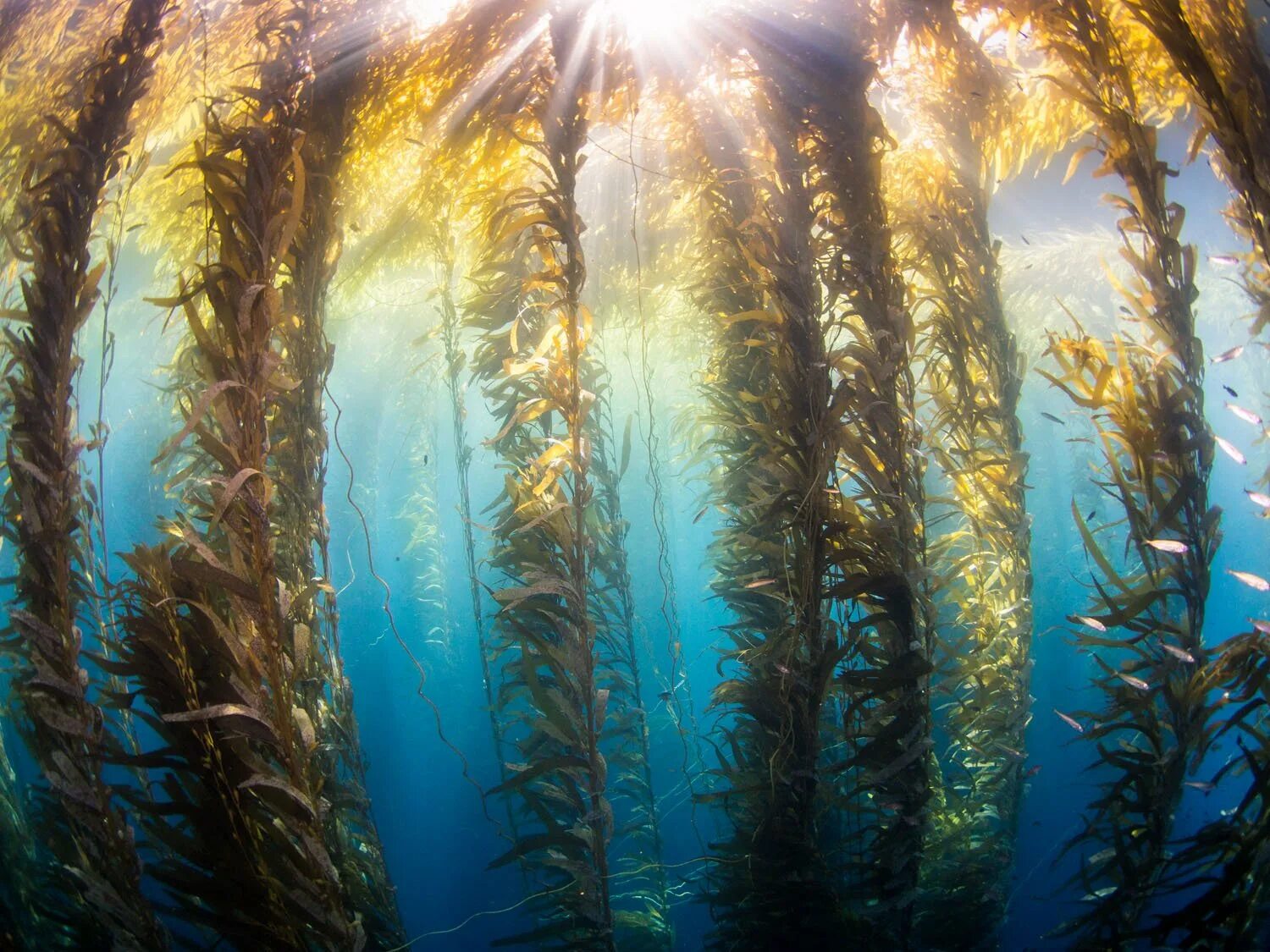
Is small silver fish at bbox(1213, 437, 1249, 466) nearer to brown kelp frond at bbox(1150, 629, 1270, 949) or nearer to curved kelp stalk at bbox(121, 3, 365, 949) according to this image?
brown kelp frond at bbox(1150, 629, 1270, 949)

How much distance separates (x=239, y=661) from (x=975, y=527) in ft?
11.5

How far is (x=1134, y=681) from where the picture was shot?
2.29 meters

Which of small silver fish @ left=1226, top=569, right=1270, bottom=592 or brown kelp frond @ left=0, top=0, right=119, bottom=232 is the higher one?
brown kelp frond @ left=0, top=0, right=119, bottom=232

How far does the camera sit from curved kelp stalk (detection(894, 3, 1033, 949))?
10.4 ft

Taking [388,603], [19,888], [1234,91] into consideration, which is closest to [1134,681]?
[1234,91]

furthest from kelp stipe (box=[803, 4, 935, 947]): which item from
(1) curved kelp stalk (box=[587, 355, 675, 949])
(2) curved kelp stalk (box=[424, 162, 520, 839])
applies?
(2) curved kelp stalk (box=[424, 162, 520, 839])

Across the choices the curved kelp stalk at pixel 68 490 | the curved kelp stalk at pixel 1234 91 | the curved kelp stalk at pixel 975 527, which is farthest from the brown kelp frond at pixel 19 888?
the curved kelp stalk at pixel 1234 91

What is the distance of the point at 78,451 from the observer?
2176mm

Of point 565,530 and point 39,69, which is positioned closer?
point 565,530

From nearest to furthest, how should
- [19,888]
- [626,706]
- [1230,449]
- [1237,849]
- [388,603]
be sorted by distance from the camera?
[388,603]
[1237,849]
[1230,449]
[19,888]
[626,706]

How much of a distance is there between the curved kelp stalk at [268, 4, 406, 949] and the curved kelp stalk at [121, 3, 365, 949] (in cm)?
45

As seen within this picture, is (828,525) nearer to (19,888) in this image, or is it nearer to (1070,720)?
(1070,720)

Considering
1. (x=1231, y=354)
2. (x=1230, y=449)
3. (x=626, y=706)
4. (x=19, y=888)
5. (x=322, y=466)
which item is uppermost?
(x=322, y=466)

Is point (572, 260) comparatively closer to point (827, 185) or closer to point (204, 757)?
point (827, 185)
